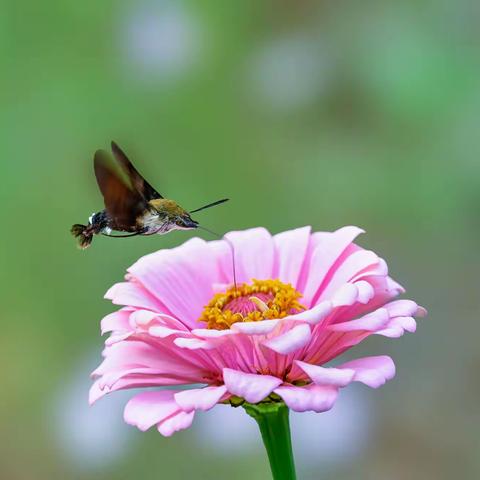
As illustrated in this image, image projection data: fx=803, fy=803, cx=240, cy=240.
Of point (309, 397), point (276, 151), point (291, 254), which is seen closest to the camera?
point (309, 397)

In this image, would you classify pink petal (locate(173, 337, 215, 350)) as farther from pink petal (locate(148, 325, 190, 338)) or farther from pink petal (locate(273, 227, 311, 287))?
pink petal (locate(273, 227, 311, 287))

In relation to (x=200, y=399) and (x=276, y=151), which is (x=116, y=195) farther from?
(x=276, y=151)

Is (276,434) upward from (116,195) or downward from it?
downward

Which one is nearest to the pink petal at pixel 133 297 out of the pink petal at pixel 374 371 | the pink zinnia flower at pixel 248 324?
the pink zinnia flower at pixel 248 324

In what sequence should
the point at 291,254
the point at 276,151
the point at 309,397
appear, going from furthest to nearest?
the point at 276,151
the point at 291,254
the point at 309,397

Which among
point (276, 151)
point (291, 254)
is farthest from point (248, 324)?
point (276, 151)

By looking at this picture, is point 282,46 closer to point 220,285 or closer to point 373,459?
Answer: point 373,459

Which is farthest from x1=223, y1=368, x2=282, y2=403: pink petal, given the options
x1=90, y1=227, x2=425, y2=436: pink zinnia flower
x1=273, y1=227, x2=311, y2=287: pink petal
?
x1=273, y1=227, x2=311, y2=287: pink petal

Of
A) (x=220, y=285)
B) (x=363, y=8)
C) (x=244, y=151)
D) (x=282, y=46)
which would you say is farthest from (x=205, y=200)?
(x=220, y=285)
